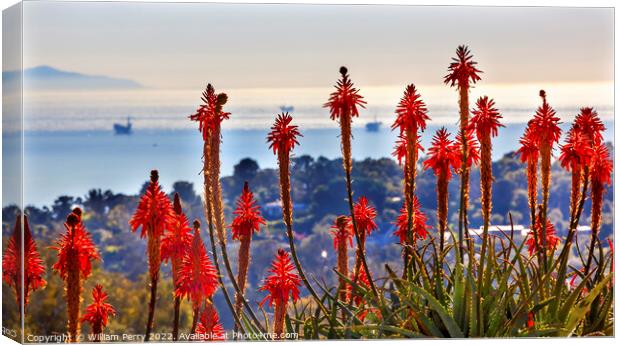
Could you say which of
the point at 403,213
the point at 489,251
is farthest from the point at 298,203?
the point at 489,251

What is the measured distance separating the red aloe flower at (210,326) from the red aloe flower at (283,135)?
0.94 m

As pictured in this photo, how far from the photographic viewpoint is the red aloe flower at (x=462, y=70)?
24.5 ft

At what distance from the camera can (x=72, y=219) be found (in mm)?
7105

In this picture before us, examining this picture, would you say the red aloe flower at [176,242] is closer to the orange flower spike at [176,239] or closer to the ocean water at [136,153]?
the orange flower spike at [176,239]

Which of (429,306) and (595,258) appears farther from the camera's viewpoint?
(595,258)

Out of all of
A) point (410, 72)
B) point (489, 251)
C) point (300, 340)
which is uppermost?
point (410, 72)

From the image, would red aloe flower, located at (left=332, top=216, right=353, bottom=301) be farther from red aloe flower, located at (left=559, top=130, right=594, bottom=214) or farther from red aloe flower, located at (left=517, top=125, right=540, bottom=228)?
red aloe flower, located at (left=559, top=130, right=594, bottom=214)

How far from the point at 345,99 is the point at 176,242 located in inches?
47.7

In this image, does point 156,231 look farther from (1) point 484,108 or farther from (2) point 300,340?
(1) point 484,108

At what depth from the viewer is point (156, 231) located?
7.20m

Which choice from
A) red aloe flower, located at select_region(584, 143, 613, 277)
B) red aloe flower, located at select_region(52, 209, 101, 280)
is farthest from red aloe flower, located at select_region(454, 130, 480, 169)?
red aloe flower, located at select_region(52, 209, 101, 280)

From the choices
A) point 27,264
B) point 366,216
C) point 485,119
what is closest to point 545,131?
point 485,119

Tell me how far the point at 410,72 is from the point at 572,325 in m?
1.63

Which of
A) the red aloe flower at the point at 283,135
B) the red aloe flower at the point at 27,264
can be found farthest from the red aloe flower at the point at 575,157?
the red aloe flower at the point at 27,264
